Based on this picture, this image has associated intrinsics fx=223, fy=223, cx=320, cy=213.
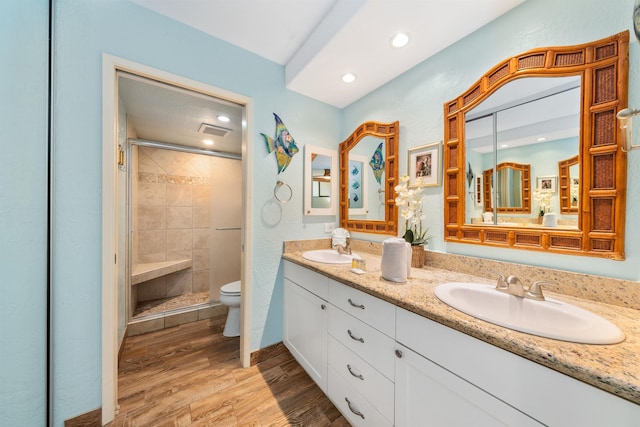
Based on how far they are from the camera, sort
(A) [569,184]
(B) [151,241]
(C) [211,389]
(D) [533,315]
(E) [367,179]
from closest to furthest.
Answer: (D) [533,315] → (A) [569,184] → (C) [211,389] → (E) [367,179] → (B) [151,241]

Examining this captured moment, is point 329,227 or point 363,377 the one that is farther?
point 329,227

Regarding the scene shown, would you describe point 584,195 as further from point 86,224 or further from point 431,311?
point 86,224

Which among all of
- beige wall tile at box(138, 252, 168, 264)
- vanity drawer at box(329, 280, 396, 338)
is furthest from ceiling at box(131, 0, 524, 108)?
beige wall tile at box(138, 252, 168, 264)

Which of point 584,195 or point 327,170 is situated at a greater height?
point 327,170

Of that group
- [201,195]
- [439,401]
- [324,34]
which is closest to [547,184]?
[439,401]

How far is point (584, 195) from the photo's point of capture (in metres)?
0.94

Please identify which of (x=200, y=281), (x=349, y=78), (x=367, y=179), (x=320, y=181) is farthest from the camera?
(x=200, y=281)

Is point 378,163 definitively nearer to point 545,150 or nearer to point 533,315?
point 545,150

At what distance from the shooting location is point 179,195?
10.1 ft

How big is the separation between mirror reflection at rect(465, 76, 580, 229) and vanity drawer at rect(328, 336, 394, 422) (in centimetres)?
97

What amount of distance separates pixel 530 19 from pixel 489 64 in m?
0.21

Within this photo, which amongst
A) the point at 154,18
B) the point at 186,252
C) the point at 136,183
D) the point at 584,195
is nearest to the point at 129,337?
the point at 186,252

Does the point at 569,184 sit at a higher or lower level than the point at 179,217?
higher

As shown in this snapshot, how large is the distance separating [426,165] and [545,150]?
57cm
